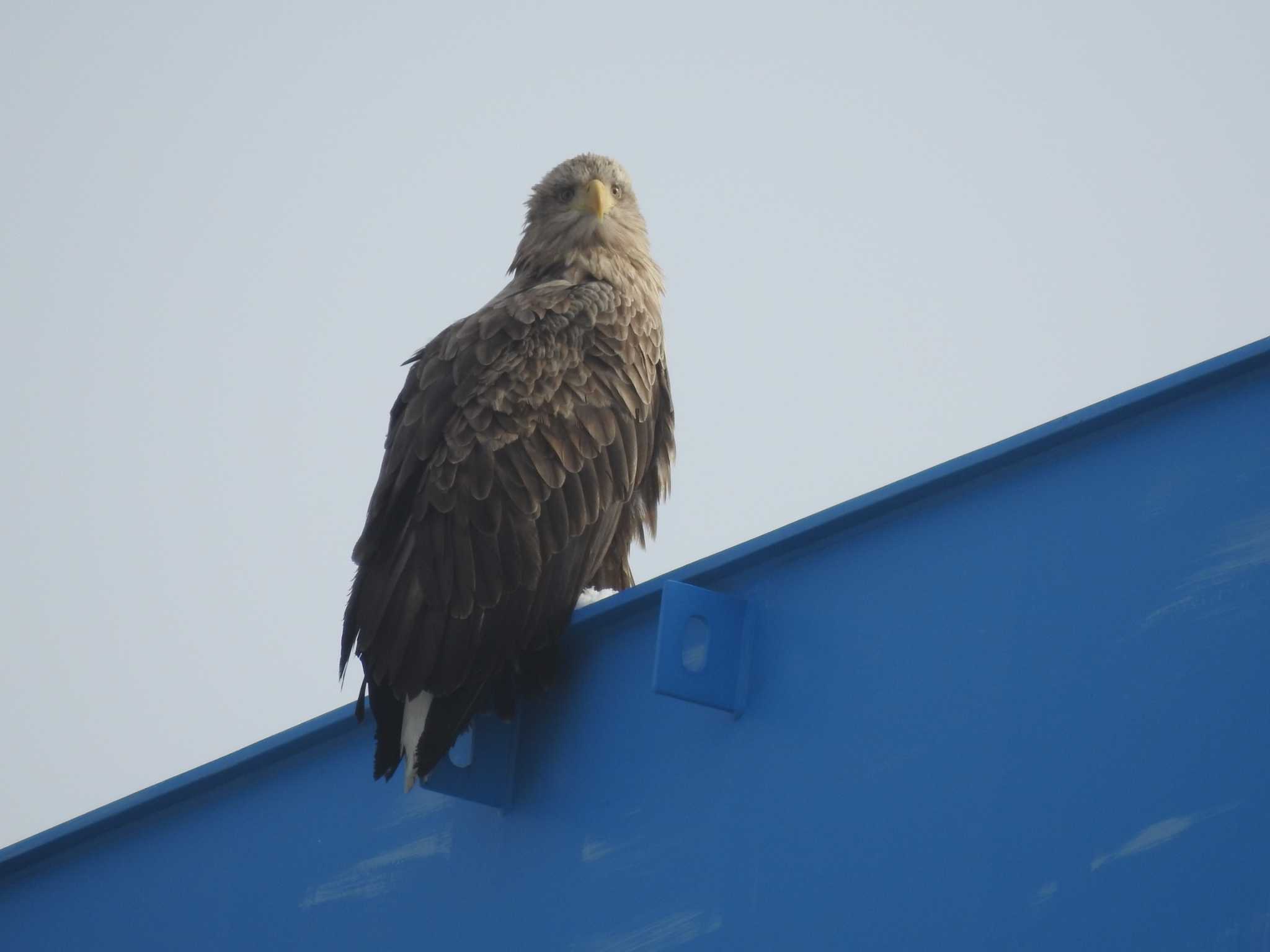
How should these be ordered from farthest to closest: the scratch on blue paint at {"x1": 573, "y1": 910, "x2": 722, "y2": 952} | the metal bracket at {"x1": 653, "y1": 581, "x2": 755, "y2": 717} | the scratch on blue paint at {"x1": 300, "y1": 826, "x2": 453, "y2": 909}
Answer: the scratch on blue paint at {"x1": 300, "y1": 826, "x2": 453, "y2": 909}
the metal bracket at {"x1": 653, "y1": 581, "x2": 755, "y2": 717}
the scratch on blue paint at {"x1": 573, "y1": 910, "x2": 722, "y2": 952}

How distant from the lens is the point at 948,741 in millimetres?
3662

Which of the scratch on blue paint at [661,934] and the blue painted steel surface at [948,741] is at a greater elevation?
the blue painted steel surface at [948,741]

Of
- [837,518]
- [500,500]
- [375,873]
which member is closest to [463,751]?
[375,873]

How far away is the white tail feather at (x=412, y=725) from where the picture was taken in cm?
484

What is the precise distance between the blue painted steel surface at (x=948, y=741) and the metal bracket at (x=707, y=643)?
0.14 feet

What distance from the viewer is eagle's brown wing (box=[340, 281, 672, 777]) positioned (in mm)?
5031

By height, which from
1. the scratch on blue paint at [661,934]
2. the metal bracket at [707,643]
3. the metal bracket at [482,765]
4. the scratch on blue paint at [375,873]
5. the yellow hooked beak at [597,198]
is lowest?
the scratch on blue paint at [661,934]

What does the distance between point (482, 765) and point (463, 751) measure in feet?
0.31

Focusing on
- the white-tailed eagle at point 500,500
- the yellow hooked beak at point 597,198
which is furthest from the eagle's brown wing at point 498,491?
the yellow hooked beak at point 597,198

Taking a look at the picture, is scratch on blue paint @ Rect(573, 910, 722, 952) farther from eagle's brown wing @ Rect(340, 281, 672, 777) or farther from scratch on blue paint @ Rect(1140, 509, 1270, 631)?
scratch on blue paint @ Rect(1140, 509, 1270, 631)

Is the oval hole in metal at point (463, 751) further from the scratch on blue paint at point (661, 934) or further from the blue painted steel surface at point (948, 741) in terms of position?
the scratch on blue paint at point (661, 934)

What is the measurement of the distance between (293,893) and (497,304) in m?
2.18

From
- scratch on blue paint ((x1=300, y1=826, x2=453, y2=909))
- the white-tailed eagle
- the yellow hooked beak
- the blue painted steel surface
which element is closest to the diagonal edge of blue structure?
the blue painted steel surface

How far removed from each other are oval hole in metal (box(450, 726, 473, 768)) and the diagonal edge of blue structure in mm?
448
